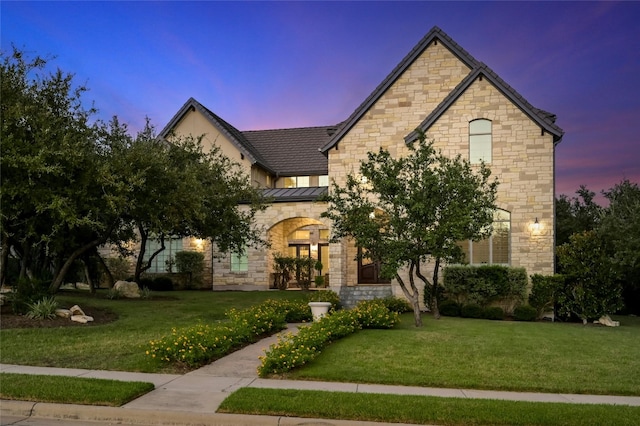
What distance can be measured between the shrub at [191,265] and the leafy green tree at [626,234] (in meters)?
19.7

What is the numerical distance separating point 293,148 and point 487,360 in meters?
24.7

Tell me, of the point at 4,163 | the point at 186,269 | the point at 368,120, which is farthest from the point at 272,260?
the point at 4,163

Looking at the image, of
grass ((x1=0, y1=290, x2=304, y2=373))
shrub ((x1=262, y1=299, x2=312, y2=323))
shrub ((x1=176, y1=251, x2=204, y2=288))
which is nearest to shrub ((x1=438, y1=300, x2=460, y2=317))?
shrub ((x1=262, y1=299, x2=312, y2=323))

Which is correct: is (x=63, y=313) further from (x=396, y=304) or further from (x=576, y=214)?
(x=576, y=214)

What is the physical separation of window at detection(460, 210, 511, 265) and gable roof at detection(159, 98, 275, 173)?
47.5ft

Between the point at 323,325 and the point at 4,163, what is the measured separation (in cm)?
836

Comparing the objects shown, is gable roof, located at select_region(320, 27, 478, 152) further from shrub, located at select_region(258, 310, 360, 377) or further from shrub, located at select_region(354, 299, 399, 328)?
shrub, located at select_region(258, 310, 360, 377)

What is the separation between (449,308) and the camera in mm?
18109

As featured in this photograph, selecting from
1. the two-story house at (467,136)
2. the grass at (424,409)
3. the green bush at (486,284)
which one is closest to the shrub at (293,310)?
the two-story house at (467,136)

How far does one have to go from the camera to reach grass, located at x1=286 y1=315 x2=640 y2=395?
8.38 metres

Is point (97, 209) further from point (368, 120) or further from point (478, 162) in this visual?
point (478, 162)

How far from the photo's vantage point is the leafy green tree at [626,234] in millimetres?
18547

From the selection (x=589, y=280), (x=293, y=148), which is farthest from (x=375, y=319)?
(x=293, y=148)

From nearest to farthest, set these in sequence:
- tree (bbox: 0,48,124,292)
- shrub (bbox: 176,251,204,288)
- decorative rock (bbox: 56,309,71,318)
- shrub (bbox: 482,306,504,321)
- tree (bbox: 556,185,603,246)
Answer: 1. tree (bbox: 0,48,124,292)
2. decorative rock (bbox: 56,309,71,318)
3. shrub (bbox: 482,306,504,321)
4. shrub (bbox: 176,251,204,288)
5. tree (bbox: 556,185,603,246)
